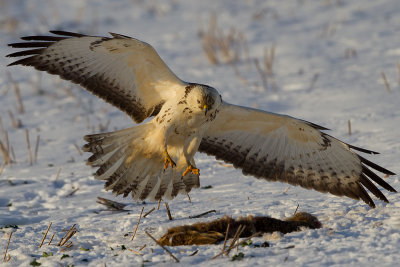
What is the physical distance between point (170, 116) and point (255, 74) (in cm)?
473

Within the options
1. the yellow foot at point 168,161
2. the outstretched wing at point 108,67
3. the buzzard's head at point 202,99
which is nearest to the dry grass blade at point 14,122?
the outstretched wing at point 108,67

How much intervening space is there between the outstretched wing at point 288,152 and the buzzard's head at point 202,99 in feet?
0.91

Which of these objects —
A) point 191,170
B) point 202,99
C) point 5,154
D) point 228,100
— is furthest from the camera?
point 228,100

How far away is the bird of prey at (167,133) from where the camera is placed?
Result: 5.29m

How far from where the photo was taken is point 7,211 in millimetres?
5605

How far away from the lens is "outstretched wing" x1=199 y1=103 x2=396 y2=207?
17.2 feet

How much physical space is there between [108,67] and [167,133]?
793mm

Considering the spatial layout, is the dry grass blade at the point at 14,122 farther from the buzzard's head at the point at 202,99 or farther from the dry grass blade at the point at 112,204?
the buzzard's head at the point at 202,99

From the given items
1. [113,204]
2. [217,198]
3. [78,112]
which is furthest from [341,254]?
[78,112]

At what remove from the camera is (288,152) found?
5.57m

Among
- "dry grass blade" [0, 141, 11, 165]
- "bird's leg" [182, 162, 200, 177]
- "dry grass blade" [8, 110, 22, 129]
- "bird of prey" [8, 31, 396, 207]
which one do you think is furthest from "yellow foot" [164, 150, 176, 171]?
"dry grass blade" [8, 110, 22, 129]

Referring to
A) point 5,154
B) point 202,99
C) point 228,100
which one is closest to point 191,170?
point 202,99

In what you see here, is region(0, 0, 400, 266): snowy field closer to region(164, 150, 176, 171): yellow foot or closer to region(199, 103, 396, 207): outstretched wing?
region(199, 103, 396, 207): outstretched wing

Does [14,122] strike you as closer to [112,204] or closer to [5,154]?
[5,154]
